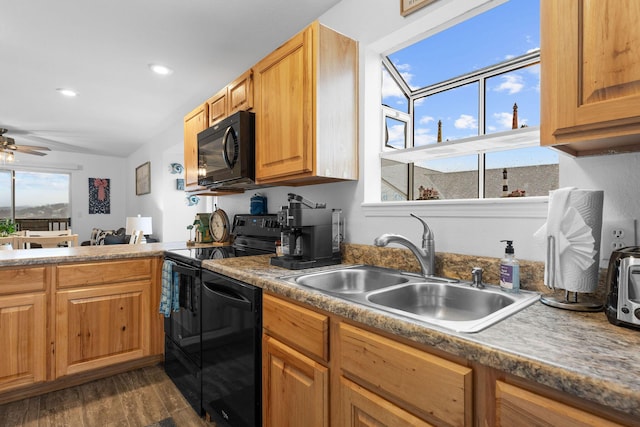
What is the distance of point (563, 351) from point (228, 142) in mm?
1992

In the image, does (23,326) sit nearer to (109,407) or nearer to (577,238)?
(109,407)

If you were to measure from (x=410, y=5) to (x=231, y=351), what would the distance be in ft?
6.07

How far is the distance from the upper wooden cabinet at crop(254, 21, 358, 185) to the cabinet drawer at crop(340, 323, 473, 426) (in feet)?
3.03

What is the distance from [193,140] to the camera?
293cm

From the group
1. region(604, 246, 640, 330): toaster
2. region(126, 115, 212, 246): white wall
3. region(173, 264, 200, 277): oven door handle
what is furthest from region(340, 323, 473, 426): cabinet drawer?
region(126, 115, 212, 246): white wall

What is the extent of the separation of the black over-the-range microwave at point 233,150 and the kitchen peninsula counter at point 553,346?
1.28 metres

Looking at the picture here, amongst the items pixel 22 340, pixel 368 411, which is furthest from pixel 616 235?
pixel 22 340

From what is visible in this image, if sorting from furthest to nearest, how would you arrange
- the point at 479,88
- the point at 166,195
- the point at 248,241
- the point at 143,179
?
the point at 143,179 < the point at 166,195 < the point at 479,88 < the point at 248,241

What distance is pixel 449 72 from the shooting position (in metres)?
3.13

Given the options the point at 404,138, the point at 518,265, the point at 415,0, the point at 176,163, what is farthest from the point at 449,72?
the point at 176,163

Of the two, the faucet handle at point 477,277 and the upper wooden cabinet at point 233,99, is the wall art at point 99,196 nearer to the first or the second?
the upper wooden cabinet at point 233,99

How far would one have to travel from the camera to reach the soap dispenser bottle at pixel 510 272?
3.75ft

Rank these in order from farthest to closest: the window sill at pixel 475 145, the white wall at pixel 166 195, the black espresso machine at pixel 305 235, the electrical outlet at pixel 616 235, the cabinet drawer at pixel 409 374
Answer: the white wall at pixel 166 195
the black espresso machine at pixel 305 235
the window sill at pixel 475 145
the electrical outlet at pixel 616 235
the cabinet drawer at pixel 409 374

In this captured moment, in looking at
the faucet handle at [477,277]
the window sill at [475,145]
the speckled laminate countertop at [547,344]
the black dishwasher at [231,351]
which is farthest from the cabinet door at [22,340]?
the faucet handle at [477,277]
